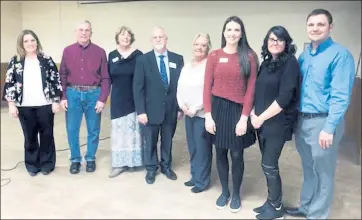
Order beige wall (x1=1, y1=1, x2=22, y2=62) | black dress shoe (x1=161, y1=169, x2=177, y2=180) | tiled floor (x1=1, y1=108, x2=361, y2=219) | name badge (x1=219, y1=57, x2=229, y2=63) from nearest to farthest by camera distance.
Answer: name badge (x1=219, y1=57, x2=229, y2=63), tiled floor (x1=1, y1=108, x2=361, y2=219), black dress shoe (x1=161, y1=169, x2=177, y2=180), beige wall (x1=1, y1=1, x2=22, y2=62)

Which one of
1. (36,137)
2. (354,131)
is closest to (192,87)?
(36,137)

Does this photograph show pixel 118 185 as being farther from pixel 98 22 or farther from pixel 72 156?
pixel 98 22

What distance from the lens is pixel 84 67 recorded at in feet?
6.86

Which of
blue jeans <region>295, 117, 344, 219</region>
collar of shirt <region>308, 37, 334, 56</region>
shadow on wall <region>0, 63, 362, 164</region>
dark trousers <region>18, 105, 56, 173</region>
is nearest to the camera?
collar of shirt <region>308, 37, 334, 56</region>

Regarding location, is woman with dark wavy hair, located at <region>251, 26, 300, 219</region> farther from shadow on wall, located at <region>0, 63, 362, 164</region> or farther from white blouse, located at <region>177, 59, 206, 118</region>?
shadow on wall, located at <region>0, 63, 362, 164</region>

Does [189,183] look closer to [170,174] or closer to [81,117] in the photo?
[170,174]

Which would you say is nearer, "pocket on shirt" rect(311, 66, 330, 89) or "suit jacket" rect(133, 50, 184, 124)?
"pocket on shirt" rect(311, 66, 330, 89)

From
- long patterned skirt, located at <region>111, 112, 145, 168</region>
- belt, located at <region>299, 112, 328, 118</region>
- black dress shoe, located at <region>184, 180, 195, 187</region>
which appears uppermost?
belt, located at <region>299, 112, 328, 118</region>

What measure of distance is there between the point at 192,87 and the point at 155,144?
0.54 meters

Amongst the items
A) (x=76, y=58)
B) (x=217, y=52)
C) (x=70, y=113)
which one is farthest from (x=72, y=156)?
(x=217, y=52)

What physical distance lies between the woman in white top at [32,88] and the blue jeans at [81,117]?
0.10 meters

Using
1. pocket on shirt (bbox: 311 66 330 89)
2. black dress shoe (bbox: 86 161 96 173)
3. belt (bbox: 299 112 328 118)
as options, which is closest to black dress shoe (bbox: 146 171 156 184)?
black dress shoe (bbox: 86 161 96 173)

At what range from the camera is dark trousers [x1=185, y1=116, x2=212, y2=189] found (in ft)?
6.53

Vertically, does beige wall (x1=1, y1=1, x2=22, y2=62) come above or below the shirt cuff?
above
